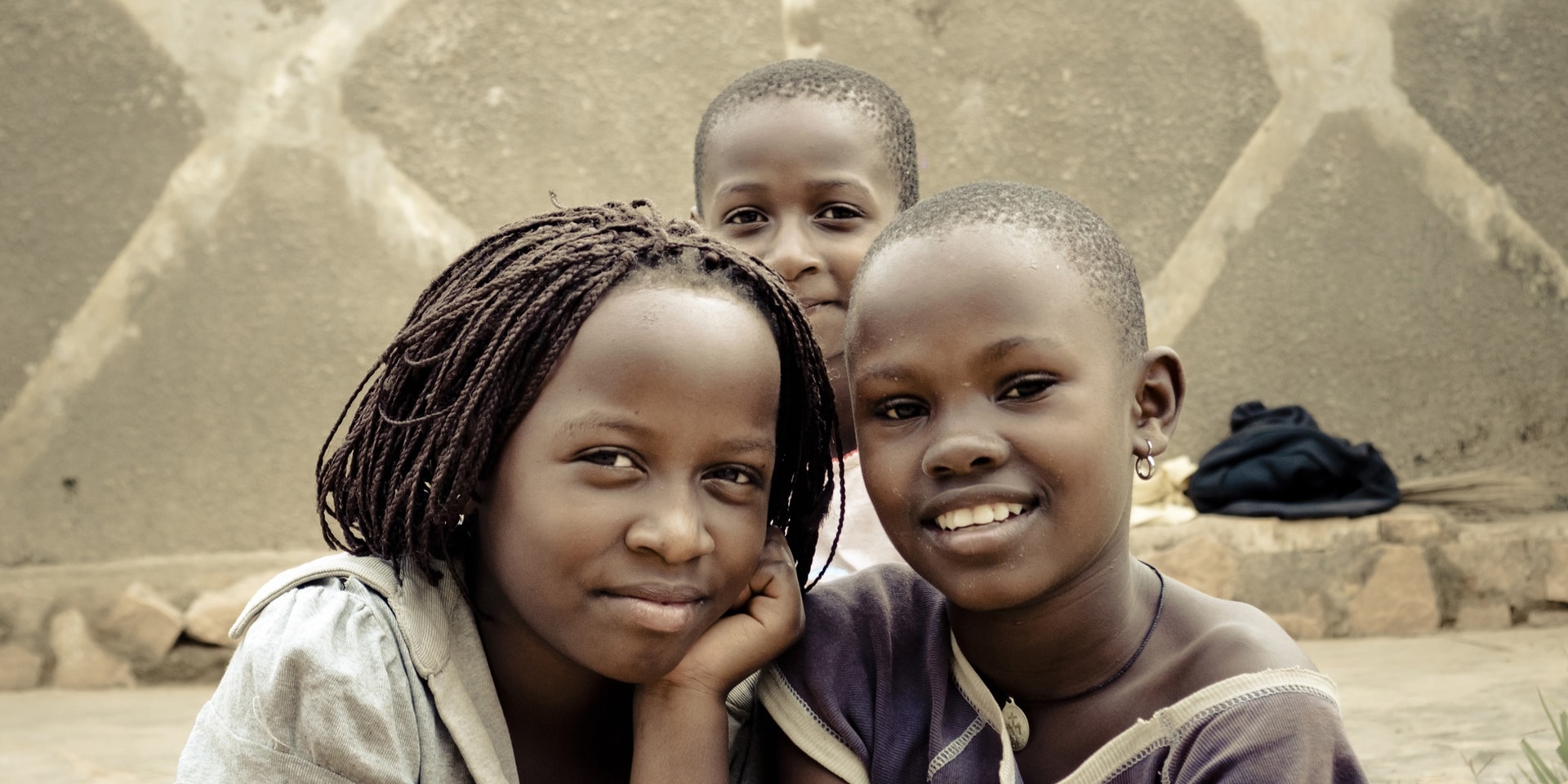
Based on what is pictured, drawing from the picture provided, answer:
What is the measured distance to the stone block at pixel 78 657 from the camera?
355 cm

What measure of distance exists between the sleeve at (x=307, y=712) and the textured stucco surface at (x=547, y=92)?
2.22 m

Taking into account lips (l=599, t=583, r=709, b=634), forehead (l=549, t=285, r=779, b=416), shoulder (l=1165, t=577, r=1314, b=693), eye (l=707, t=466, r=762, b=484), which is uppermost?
forehead (l=549, t=285, r=779, b=416)

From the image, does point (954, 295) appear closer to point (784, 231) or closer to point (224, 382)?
point (784, 231)

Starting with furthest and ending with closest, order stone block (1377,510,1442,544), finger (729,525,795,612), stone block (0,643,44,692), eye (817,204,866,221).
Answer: stone block (1377,510,1442,544) → stone block (0,643,44,692) → eye (817,204,866,221) → finger (729,525,795,612)

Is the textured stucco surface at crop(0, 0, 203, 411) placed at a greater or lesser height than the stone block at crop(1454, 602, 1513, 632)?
greater

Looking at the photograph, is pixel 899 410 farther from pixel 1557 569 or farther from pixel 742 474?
pixel 1557 569

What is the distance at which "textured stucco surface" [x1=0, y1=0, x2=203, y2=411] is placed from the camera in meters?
3.57

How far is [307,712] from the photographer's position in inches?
61.6

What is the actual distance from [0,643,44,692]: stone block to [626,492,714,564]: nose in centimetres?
248

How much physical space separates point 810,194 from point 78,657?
7.12 ft

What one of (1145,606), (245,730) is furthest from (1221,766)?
(245,730)

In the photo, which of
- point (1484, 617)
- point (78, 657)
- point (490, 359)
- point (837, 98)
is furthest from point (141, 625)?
point (1484, 617)

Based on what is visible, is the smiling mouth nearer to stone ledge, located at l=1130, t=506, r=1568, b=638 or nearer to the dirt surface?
the dirt surface

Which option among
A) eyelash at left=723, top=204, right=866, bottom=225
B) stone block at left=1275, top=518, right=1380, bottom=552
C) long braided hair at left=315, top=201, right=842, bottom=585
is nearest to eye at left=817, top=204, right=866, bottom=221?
eyelash at left=723, top=204, right=866, bottom=225
